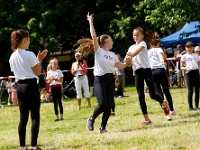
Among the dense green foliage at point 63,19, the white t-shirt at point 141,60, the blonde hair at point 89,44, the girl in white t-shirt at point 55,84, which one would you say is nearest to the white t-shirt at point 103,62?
the blonde hair at point 89,44

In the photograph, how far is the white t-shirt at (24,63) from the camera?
23.7ft

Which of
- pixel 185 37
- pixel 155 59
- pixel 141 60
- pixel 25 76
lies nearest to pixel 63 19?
pixel 185 37

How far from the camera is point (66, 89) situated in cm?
2122

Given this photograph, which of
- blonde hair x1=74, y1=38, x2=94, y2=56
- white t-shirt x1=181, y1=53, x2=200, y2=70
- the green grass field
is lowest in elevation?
the green grass field

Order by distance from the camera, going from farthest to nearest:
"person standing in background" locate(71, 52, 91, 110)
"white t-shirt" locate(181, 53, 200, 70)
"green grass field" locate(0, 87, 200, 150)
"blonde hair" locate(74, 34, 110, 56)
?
"person standing in background" locate(71, 52, 91, 110) < "white t-shirt" locate(181, 53, 200, 70) < "blonde hair" locate(74, 34, 110, 56) < "green grass field" locate(0, 87, 200, 150)

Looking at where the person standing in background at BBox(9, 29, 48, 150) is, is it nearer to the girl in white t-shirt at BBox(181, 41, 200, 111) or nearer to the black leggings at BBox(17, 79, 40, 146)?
the black leggings at BBox(17, 79, 40, 146)

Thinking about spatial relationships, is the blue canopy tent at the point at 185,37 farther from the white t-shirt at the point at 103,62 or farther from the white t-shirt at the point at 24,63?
the white t-shirt at the point at 24,63

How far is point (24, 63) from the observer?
7.25m

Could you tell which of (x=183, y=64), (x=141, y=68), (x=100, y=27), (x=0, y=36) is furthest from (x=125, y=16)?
(x=141, y=68)

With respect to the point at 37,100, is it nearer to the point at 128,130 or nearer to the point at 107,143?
the point at 107,143

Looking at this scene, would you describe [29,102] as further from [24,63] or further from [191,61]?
[191,61]

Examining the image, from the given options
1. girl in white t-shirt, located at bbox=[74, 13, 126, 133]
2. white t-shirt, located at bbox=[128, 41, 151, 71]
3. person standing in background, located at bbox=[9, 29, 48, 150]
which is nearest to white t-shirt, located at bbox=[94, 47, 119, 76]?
girl in white t-shirt, located at bbox=[74, 13, 126, 133]

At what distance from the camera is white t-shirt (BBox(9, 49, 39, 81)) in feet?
23.7

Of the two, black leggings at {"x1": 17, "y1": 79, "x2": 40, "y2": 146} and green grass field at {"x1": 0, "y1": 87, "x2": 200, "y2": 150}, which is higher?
black leggings at {"x1": 17, "y1": 79, "x2": 40, "y2": 146}
